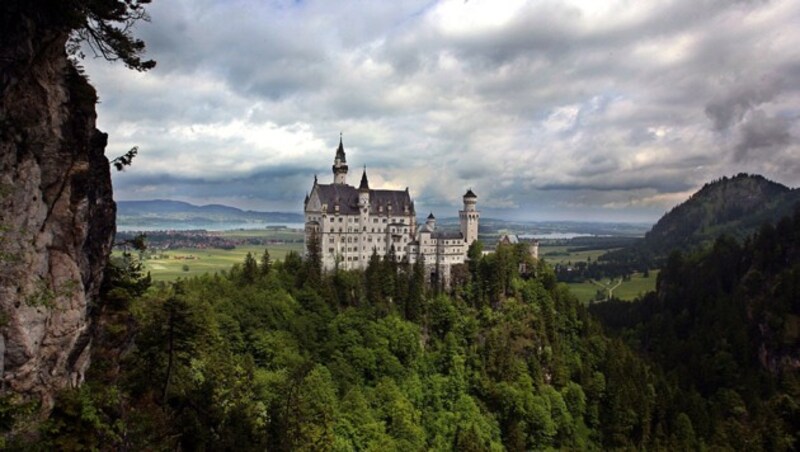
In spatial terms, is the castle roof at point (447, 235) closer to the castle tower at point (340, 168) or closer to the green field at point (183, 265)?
the castle tower at point (340, 168)

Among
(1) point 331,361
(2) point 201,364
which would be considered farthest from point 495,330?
(2) point 201,364

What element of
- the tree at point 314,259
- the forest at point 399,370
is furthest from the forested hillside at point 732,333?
the tree at point 314,259

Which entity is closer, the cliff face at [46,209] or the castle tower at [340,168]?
the cliff face at [46,209]

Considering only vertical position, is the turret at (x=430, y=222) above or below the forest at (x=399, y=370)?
above

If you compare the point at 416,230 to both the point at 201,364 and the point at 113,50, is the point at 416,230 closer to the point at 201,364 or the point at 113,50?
the point at 201,364

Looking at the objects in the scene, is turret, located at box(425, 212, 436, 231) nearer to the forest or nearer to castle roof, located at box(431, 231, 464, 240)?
castle roof, located at box(431, 231, 464, 240)

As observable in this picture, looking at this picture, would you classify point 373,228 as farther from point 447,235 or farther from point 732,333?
point 732,333

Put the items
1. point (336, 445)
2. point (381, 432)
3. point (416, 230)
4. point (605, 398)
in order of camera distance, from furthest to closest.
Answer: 1. point (416, 230)
2. point (605, 398)
3. point (381, 432)
4. point (336, 445)

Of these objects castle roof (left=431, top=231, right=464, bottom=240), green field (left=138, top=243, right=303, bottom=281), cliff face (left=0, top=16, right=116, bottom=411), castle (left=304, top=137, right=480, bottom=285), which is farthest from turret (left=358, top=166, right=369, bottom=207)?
cliff face (left=0, top=16, right=116, bottom=411)
